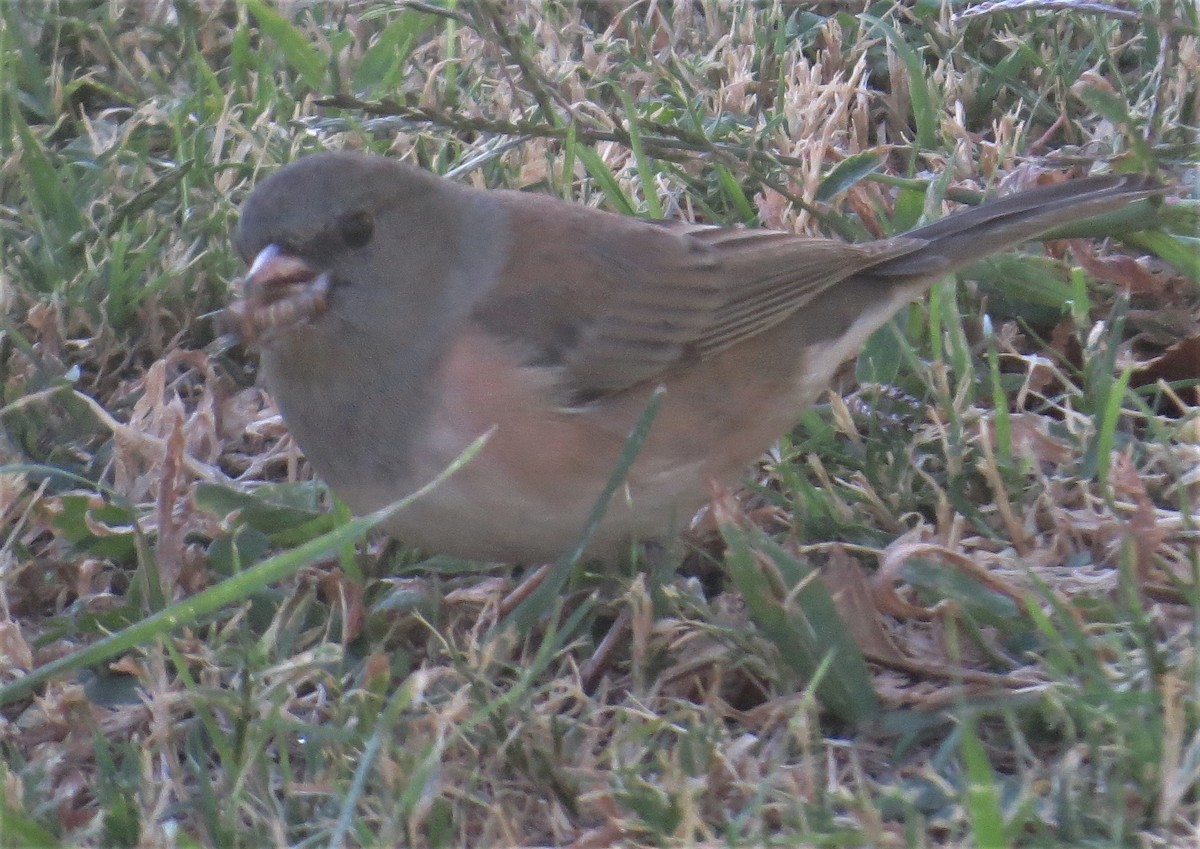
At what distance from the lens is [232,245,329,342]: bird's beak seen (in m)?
2.47

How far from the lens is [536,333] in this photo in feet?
8.73

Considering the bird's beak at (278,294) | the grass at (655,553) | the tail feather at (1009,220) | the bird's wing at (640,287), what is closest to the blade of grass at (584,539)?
the grass at (655,553)

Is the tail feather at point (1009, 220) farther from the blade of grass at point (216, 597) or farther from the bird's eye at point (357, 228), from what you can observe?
the blade of grass at point (216, 597)

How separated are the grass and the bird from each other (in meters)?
0.14

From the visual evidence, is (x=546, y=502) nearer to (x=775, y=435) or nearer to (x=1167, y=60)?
(x=775, y=435)

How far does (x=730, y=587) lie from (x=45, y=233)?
1.83 m

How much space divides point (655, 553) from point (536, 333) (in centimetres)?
45

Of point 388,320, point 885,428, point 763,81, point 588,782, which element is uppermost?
point 763,81

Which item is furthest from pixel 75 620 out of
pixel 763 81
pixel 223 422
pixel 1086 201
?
pixel 763 81

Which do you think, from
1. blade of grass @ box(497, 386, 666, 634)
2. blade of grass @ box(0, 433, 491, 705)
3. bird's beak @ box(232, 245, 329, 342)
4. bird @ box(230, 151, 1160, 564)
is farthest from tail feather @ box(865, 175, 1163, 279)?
blade of grass @ box(0, 433, 491, 705)

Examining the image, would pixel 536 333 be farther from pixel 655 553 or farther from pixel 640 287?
pixel 655 553

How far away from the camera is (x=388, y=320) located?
2.59 metres

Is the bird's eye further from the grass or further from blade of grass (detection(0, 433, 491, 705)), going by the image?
blade of grass (detection(0, 433, 491, 705))

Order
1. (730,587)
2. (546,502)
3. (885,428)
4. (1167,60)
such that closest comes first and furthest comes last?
(546,502) < (730,587) < (885,428) < (1167,60)
